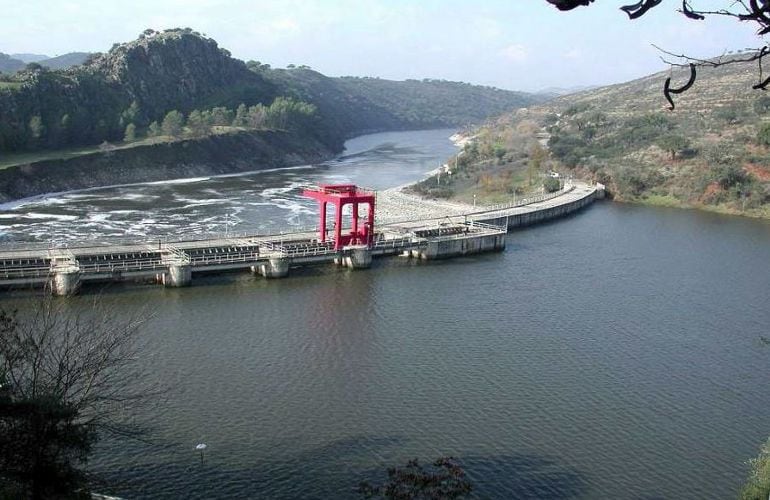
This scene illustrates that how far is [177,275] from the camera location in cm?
3994

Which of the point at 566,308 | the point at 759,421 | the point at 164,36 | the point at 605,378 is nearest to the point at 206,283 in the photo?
the point at 566,308

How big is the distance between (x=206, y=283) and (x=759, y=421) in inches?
1101

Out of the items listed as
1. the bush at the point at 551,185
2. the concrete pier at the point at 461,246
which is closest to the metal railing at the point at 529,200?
the bush at the point at 551,185

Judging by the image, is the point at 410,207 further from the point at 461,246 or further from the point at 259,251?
the point at 259,251

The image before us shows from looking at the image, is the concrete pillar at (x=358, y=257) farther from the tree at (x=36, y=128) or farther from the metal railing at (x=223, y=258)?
the tree at (x=36, y=128)

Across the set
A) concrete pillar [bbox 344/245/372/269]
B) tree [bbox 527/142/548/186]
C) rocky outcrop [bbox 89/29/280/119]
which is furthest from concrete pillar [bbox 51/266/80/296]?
rocky outcrop [bbox 89/29/280/119]

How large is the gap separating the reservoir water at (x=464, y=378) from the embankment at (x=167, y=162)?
137 ft

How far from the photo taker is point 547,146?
339ft

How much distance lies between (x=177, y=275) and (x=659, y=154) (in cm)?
6883

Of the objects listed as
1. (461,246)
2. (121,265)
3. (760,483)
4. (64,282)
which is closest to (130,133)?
(461,246)

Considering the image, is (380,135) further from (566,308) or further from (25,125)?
(566,308)

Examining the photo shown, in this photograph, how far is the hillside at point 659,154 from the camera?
78625 mm

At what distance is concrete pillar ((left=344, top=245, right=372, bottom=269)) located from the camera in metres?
46.1

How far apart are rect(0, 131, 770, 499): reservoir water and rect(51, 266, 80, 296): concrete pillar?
2.71 ft
